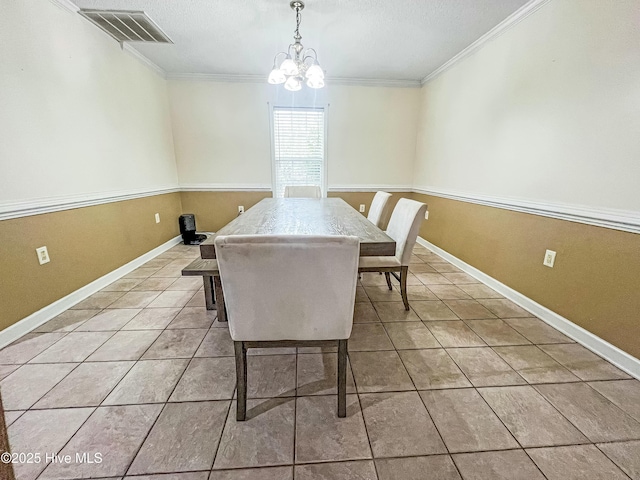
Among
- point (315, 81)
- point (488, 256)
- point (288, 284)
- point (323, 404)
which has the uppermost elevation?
point (315, 81)

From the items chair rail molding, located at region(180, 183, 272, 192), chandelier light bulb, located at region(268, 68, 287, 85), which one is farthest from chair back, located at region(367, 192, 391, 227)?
chair rail molding, located at region(180, 183, 272, 192)

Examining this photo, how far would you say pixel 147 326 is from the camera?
1.83 meters

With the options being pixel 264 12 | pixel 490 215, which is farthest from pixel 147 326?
pixel 490 215

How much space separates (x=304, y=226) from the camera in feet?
5.41

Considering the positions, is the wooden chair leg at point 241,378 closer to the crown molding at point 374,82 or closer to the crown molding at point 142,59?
the crown molding at point 142,59

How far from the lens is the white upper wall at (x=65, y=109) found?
1.65 m

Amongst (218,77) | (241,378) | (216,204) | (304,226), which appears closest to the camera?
(241,378)

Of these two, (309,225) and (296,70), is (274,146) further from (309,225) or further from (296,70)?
(309,225)

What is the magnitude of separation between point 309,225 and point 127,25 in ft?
8.13

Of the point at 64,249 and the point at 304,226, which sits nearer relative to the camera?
the point at 304,226

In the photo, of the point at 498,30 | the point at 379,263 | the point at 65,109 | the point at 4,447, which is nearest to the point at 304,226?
the point at 379,263

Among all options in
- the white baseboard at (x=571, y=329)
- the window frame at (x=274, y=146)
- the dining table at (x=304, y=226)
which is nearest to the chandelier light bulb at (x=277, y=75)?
the dining table at (x=304, y=226)

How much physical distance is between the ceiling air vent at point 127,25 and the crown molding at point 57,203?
1.42m

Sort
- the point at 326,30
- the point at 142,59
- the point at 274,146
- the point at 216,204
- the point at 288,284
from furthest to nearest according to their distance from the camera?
the point at 216,204 < the point at 274,146 < the point at 142,59 < the point at 326,30 < the point at 288,284
